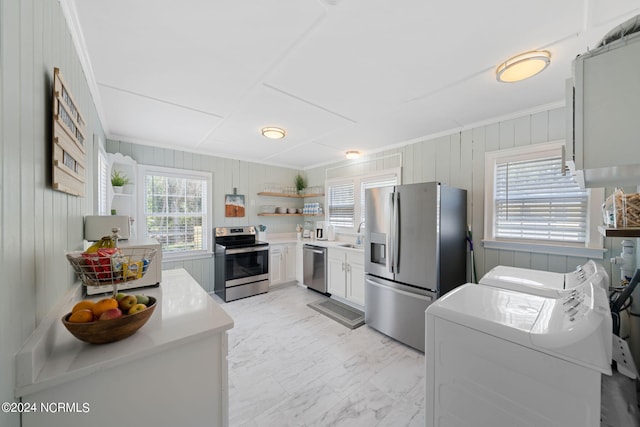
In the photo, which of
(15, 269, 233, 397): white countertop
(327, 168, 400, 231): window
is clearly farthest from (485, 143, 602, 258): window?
(15, 269, 233, 397): white countertop

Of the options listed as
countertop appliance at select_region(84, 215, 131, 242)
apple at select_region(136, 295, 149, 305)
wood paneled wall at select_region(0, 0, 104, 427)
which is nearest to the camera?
wood paneled wall at select_region(0, 0, 104, 427)

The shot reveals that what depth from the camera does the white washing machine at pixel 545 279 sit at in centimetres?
144

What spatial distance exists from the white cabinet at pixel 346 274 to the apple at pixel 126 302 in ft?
9.14

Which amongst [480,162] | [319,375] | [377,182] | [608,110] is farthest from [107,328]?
[377,182]

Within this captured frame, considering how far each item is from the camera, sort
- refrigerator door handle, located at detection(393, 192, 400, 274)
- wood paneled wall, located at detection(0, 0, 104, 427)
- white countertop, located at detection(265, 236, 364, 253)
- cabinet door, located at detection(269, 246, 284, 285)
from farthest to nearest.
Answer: cabinet door, located at detection(269, 246, 284, 285) → white countertop, located at detection(265, 236, 364, 253) → refrigerator door handle, located at detection(393, 192, 400, 274) → wood paneled wall, located at detection(0, 0, 104, 427)

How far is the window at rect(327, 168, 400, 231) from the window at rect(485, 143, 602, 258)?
1.31 m

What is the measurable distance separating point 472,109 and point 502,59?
815 mm

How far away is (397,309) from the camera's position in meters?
2.65

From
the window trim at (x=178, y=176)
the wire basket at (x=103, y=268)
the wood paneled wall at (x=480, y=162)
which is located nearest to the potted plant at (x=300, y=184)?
the window trim at (x=178, y=176)

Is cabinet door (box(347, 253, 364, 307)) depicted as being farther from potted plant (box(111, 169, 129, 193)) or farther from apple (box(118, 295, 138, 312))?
potted plant (box(111, 169, 129, 193))

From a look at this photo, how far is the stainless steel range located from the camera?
12.5 feet

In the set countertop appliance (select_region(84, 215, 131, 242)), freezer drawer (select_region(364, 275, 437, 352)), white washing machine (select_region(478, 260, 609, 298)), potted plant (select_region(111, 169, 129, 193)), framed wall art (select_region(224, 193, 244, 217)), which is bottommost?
freezer drawer (select_region(364, 275, 437, 352))

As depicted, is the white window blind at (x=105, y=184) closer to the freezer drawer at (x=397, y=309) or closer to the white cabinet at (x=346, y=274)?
the white cabinet at (x=346, y=274)

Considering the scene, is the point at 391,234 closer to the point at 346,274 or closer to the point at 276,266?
the point at 346,274
